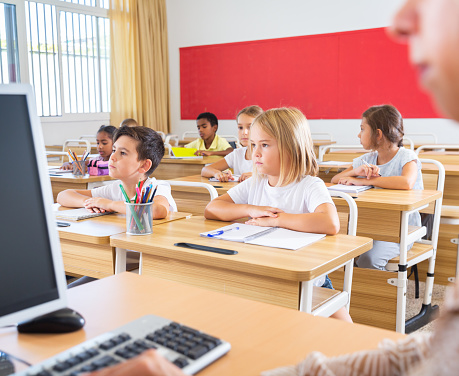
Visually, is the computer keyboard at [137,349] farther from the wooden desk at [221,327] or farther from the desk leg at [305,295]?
the desk leg at [305,295]

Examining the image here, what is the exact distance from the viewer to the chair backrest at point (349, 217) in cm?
193

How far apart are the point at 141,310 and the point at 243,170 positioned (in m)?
2.76

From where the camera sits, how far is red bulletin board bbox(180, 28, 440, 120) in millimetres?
6582

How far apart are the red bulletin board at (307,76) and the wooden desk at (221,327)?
5.89 meters

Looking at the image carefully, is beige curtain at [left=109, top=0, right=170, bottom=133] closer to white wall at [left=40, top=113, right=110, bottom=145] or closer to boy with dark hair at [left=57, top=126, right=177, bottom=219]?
white wall at [left=40, top=113, right=110, bottom=145]

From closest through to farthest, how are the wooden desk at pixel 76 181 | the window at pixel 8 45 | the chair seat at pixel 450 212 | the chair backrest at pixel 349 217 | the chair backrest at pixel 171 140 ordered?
the chair backrest at pixel 349 217
the chair seat at pixel 450 212
the wooden desk at pixel 76 181
the chair backrest at pixel 171 140
the window at pixel 8 45

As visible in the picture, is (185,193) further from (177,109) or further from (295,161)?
(177,109)

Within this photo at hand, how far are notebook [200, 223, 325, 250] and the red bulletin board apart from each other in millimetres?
5162

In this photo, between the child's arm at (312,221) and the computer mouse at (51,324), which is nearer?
the computer mouse at (51,324)

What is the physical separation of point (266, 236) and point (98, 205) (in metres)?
0.80

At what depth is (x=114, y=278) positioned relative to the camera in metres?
1.09

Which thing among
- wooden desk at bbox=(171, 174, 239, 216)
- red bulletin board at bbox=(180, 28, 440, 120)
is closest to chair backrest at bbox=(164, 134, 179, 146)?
red bulletin board at bbox=(180, 28, 440, 120)

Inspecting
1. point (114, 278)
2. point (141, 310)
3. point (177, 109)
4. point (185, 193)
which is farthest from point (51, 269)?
point (177, 109)

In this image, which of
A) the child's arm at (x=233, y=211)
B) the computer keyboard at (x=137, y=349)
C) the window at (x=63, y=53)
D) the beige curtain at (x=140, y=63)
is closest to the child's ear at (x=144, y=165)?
the child's arm at (x=233, y=211)
